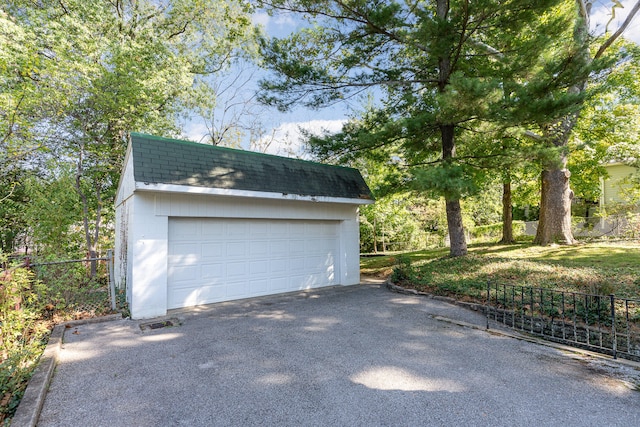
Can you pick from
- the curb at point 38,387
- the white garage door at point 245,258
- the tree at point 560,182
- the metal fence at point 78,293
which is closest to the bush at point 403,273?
the white garage door at point 245,258

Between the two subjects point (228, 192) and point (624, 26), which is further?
point (624, 26)

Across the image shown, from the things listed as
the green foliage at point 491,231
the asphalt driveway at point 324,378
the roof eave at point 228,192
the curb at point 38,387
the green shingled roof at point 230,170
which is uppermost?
the green shingled roof at point 230,170

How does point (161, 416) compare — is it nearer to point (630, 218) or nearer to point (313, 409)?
point (313, 409)

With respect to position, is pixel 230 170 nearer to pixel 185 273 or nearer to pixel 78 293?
pixel 185 273

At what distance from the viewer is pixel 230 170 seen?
660 centimetres

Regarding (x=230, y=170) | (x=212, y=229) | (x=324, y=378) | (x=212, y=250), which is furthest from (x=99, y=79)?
(x=324, y=378)

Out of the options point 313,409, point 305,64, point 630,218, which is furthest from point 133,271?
point 630,218

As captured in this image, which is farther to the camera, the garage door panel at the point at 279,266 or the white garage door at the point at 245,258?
the garage door panel at the point at 279,266

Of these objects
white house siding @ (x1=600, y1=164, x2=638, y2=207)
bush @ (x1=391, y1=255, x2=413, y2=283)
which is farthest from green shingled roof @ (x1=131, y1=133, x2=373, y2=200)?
white house siding @ (x1=600, y1=164, x2=638, y2=207)

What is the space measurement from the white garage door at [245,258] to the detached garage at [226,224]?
0.02 meters

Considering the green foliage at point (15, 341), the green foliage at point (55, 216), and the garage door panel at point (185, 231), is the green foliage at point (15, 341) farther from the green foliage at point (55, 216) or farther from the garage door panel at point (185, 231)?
the green foliage at point (55, 216)

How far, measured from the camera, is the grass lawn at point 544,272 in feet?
18.6

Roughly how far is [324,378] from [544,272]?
230 inches

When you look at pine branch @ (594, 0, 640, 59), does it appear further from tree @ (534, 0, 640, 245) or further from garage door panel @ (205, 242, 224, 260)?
garage door panel @ (205, 242, 224, 260)
